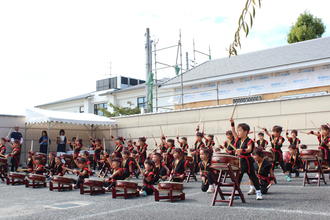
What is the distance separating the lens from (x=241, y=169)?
705 centimetres

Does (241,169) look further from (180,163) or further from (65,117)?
(65,117)

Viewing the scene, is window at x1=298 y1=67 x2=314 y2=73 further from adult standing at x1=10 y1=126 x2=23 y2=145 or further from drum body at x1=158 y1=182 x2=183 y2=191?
adult standing at x1=10 y1=126 x2=23 y2=145

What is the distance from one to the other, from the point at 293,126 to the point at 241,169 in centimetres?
720

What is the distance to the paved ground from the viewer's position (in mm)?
5703

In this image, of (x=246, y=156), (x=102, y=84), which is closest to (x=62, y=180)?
(x=246, y=156)

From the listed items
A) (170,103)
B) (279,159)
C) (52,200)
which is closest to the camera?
(52,200)

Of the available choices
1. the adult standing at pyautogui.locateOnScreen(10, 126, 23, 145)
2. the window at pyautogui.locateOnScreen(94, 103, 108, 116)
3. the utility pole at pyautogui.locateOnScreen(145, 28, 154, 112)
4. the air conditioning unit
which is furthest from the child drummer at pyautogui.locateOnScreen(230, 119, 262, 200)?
the air conditioning unit

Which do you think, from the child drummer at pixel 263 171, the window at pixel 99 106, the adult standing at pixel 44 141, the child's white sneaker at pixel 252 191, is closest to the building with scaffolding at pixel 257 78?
the adult standing at pixel 44 141

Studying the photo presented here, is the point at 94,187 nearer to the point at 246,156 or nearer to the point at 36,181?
the point at 36,181

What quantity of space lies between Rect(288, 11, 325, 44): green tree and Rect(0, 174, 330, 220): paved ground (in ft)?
78.8

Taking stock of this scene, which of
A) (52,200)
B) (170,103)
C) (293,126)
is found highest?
(170,103)

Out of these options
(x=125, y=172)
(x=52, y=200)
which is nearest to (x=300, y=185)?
(x=125, y=172)

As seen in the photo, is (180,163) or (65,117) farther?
(65,117)

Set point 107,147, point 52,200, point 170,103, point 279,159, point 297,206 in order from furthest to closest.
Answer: point 170,103 → point 107,147 → point 279,159 → point 52,200 → point 297,206
